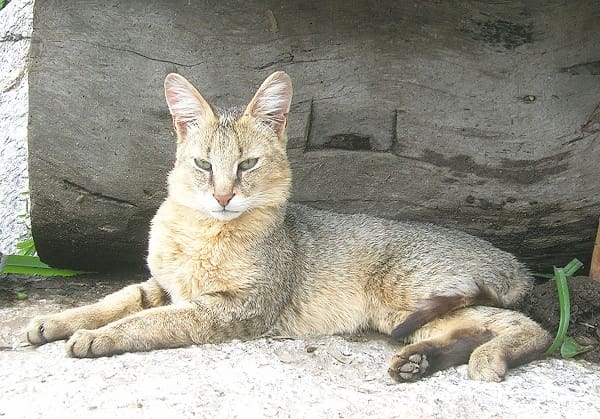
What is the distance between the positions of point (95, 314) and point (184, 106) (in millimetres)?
1248

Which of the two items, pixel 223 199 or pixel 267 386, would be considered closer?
pixel 267 386

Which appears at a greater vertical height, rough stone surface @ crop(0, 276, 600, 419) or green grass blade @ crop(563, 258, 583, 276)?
green grass blade @ crop(563, 258, 583, 276)

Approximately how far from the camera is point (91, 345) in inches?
143

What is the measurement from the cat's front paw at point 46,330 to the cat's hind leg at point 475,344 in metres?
1.73

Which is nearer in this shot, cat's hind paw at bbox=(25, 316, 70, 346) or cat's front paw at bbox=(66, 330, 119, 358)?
cat's front paw at bbox=(66, 330, 119, 358)

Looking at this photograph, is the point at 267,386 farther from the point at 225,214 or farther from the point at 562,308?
the point at 562,308

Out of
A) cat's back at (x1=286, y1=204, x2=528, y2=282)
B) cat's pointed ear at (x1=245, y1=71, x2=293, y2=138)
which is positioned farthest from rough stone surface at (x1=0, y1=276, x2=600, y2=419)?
cat's pointed ear at (x1=245, y1=71, x2=293, y2=138)

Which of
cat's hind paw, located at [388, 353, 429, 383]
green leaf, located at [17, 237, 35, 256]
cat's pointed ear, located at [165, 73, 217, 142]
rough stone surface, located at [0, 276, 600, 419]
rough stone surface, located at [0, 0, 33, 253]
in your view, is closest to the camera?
rough stone surface, located at [0, 276, 600, 419]

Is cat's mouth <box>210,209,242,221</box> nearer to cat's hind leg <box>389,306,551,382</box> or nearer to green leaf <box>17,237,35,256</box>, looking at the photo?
cat's hind leg <box>389,306,551,382</box>

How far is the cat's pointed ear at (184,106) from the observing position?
159 inches

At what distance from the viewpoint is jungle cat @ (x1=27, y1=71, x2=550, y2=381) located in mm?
3811


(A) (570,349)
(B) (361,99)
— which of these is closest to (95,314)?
(B) (361,99)

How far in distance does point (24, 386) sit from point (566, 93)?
335cm

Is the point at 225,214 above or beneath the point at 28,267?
above
